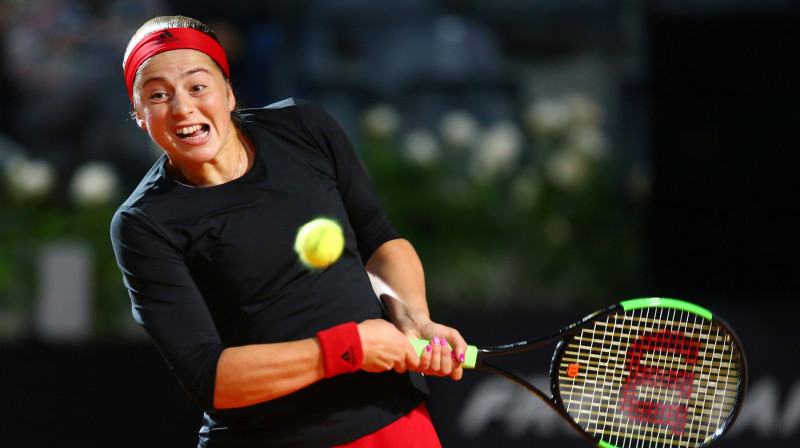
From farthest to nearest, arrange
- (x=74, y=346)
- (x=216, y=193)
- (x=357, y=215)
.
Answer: (x=74, y=346) → (x=357, y=215) → (x=216, y=193)

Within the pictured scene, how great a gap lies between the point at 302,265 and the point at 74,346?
2013 mm

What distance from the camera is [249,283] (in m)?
2.04

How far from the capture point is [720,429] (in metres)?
2.38

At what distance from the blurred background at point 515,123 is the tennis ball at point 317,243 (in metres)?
2.47

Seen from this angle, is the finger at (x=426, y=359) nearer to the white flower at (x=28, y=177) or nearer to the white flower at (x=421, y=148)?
the white flower at (x=421, y=148)

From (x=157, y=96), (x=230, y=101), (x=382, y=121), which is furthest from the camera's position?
(x=382, y=121)

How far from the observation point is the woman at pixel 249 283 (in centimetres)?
198

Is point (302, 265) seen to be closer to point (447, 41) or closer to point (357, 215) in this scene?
point (357, 215)

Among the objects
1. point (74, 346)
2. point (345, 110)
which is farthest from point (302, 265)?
point (345, 110)

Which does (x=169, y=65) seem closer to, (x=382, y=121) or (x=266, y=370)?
(x=266, y=370)

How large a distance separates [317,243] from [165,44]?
0.51 meters

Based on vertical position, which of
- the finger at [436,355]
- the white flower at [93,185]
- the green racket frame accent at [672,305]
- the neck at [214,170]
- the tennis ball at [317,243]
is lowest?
the green racket frame accent at [672,305]

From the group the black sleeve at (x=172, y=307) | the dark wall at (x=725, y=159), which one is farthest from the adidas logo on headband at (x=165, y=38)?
the dark wall at (x=725, y=159)

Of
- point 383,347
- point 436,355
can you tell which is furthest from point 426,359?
point 383,347
